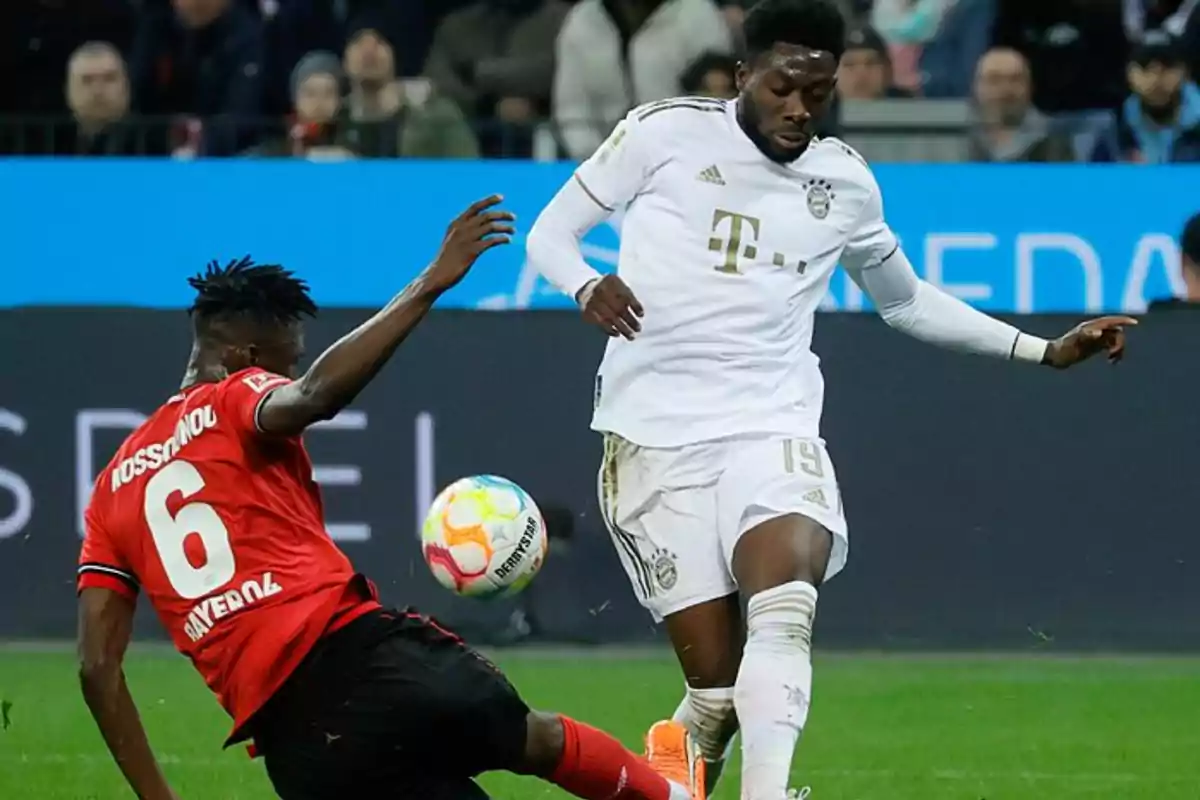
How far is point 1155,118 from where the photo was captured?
14102 mm

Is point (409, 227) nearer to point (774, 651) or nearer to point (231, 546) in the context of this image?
point (774, 651)

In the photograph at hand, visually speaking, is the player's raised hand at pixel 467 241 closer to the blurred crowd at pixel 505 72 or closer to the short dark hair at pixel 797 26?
the short dark hair at pixel 797 26

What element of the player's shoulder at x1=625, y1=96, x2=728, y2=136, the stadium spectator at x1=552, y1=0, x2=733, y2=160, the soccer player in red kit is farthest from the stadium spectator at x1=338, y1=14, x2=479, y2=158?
the soccer player in red kit

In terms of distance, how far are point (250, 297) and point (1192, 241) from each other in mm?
7520

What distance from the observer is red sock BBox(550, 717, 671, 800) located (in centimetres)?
614

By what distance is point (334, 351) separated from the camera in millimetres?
5480

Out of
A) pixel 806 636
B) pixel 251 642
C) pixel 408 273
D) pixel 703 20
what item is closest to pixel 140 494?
pixel 251 642

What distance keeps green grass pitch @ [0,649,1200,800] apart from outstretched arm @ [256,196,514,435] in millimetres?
3021

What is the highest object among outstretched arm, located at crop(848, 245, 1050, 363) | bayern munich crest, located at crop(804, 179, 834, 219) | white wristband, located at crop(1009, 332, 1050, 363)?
bayern munich crest, located at crop(804, 179, 834, 219)

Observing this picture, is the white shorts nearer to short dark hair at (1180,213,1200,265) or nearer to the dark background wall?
the dark background wall

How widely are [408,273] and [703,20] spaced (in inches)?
94.5

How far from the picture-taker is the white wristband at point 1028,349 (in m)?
7.45

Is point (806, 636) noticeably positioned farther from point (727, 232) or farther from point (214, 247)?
point (214, 247)

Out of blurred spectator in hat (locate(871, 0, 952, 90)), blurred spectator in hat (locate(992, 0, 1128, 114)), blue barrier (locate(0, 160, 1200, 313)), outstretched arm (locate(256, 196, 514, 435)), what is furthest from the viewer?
blurred spectator in hat (locate(871, 0, 952, 90))
